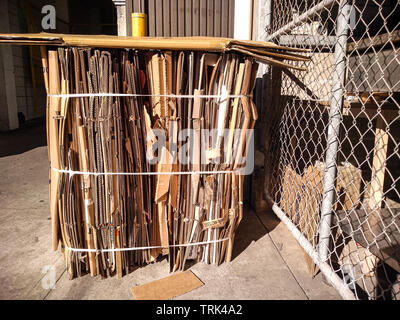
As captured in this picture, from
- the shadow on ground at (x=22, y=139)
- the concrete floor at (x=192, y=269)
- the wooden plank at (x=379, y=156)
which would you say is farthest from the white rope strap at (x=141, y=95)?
the shadow on ground at (x=22, y=139)

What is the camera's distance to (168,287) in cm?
209

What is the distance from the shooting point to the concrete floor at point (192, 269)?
2.03 metres

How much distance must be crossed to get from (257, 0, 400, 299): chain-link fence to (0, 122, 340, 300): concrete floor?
22 centimetres

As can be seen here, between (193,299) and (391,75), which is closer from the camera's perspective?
(391,75)

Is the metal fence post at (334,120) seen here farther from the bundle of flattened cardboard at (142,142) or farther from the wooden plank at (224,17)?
the wooden plank at (224,17)

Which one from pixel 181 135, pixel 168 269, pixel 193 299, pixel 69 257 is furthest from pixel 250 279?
pixel 69 257

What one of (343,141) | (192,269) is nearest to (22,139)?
(192,269)

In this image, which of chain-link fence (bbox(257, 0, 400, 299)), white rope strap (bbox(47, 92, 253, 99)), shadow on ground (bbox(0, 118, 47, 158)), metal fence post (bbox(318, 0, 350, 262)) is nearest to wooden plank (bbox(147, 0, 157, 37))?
A: chain-link fence (bbox(257, 0, 400, 299))

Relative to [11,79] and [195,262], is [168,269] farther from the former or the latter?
[11,79]

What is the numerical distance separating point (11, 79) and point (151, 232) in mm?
8763

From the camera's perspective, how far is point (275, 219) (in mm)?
3244

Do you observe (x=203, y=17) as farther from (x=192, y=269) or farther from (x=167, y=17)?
(x=192, y=269)

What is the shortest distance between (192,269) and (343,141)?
1601mm

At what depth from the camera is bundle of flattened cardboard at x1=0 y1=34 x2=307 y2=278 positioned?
77.2 inches
